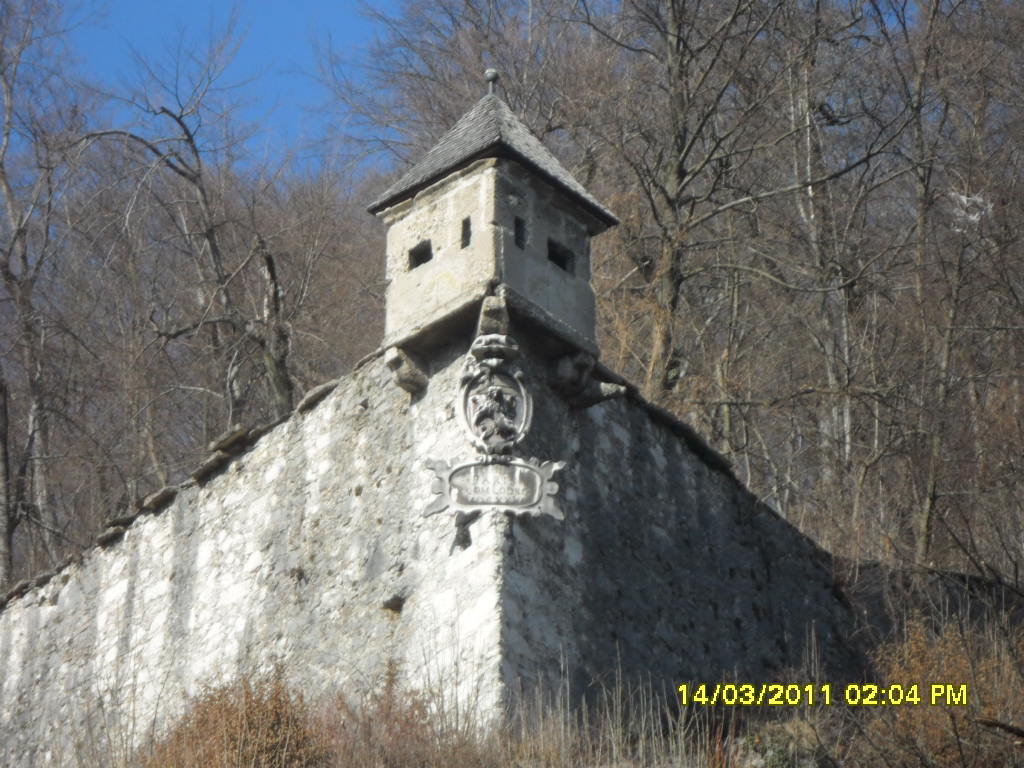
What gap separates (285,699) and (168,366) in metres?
11.2

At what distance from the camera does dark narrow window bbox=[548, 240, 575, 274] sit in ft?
35.8

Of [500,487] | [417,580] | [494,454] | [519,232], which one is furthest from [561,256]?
[417,580]

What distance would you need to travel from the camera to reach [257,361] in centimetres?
1878

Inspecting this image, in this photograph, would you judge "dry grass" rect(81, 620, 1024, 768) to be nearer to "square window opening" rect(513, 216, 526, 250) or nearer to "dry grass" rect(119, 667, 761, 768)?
"dry grass" rect(119, 667, 761, 768)

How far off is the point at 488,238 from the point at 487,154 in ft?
2.10

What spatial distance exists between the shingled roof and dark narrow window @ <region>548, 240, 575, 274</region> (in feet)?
1.14

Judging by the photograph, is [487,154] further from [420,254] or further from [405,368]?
[405,368]

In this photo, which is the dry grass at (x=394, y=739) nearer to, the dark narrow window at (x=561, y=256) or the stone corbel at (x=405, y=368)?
the stone corbel at (x=405, y=368)

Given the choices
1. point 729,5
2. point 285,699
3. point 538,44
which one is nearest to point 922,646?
point 285,699

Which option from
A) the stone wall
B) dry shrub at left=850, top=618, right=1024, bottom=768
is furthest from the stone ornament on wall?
dry shrub at left=850, top=618, right=1024, bottom=768

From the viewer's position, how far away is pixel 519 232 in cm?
1062

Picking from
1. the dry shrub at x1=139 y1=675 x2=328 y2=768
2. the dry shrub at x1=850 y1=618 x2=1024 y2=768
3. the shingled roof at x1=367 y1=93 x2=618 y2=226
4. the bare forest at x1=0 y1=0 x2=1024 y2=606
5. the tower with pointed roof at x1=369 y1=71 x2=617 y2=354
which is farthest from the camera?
the bare forest at x1=0 y1=0 x2=1024 y2=606

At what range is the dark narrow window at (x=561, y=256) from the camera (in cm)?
1091

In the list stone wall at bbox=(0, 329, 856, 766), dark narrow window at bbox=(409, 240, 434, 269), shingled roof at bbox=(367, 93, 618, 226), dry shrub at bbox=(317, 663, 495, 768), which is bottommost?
dry shrub at bbox=(317, 663, 495, 768)
